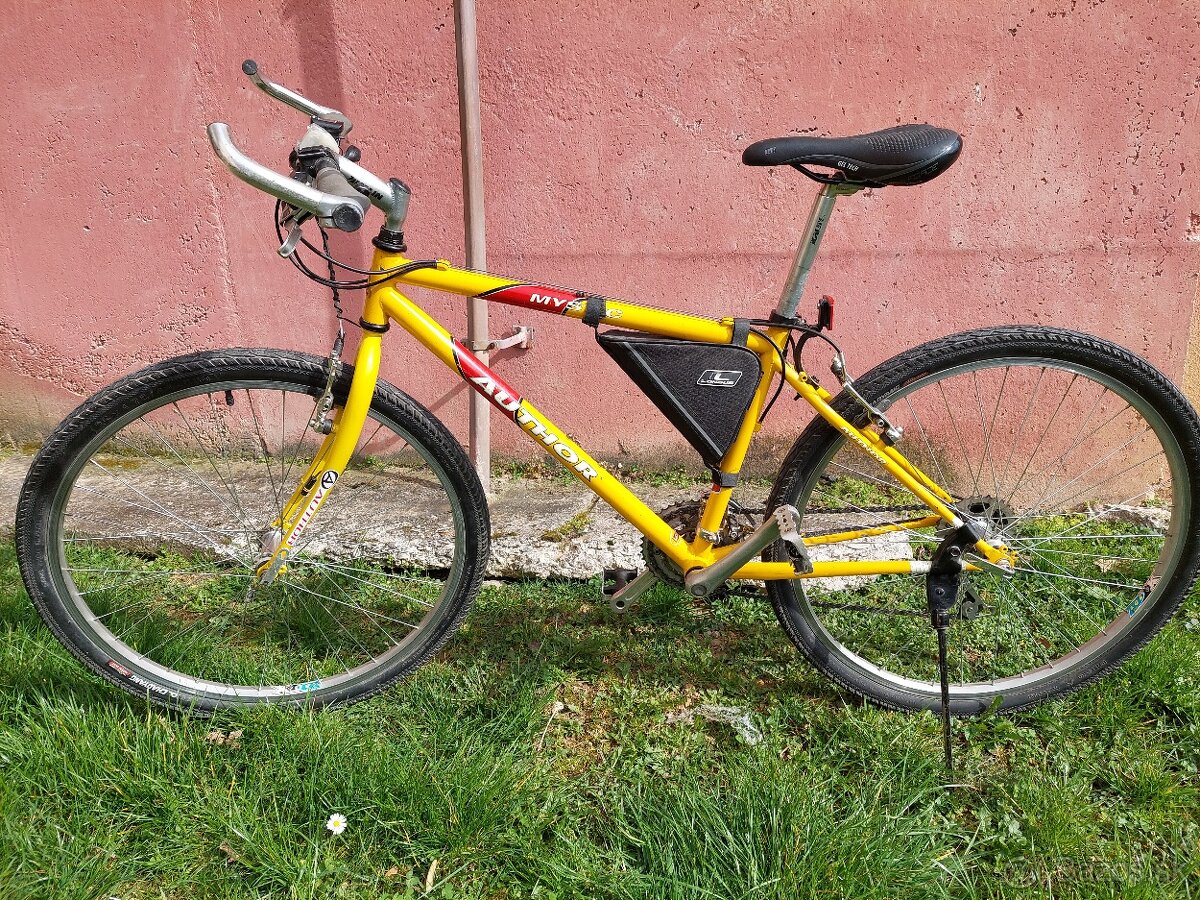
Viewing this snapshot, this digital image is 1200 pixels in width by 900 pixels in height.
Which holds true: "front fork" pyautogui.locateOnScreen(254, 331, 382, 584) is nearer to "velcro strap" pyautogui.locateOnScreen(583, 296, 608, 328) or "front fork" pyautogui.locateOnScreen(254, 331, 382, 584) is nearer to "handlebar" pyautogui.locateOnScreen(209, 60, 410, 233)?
"handlebar" pyautogui.locateOnScreen(209, 60, 410, 233)

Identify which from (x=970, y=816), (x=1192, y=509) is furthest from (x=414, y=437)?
(x=1192, y=509)

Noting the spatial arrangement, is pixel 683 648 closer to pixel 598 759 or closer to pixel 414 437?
pixel 598 759

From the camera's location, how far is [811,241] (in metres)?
1.82

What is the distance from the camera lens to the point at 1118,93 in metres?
2.70

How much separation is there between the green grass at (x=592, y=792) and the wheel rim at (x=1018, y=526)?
0.18 m

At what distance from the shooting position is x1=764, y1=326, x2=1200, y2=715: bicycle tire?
1.93 m

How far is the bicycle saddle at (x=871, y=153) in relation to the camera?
1688 mm

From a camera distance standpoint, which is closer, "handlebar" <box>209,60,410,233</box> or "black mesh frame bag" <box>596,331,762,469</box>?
"handlebar" <box>209,60,410,233</box>

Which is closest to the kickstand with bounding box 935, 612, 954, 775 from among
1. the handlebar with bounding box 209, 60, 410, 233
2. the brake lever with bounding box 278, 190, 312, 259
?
the handlebar with bounding box 209, 60, 410, 233

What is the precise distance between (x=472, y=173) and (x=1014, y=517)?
2033 mm

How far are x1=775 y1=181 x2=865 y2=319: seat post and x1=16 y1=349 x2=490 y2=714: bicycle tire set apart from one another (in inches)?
35.6

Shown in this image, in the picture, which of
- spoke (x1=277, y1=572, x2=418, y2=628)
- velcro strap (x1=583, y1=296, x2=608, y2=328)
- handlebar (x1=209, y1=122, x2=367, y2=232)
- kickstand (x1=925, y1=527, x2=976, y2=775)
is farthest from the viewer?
spoke (x1=277, y1=572, x2=418, y2=628)

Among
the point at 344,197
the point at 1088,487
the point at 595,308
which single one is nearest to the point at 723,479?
the point at 595,308

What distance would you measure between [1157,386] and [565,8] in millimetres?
2214
